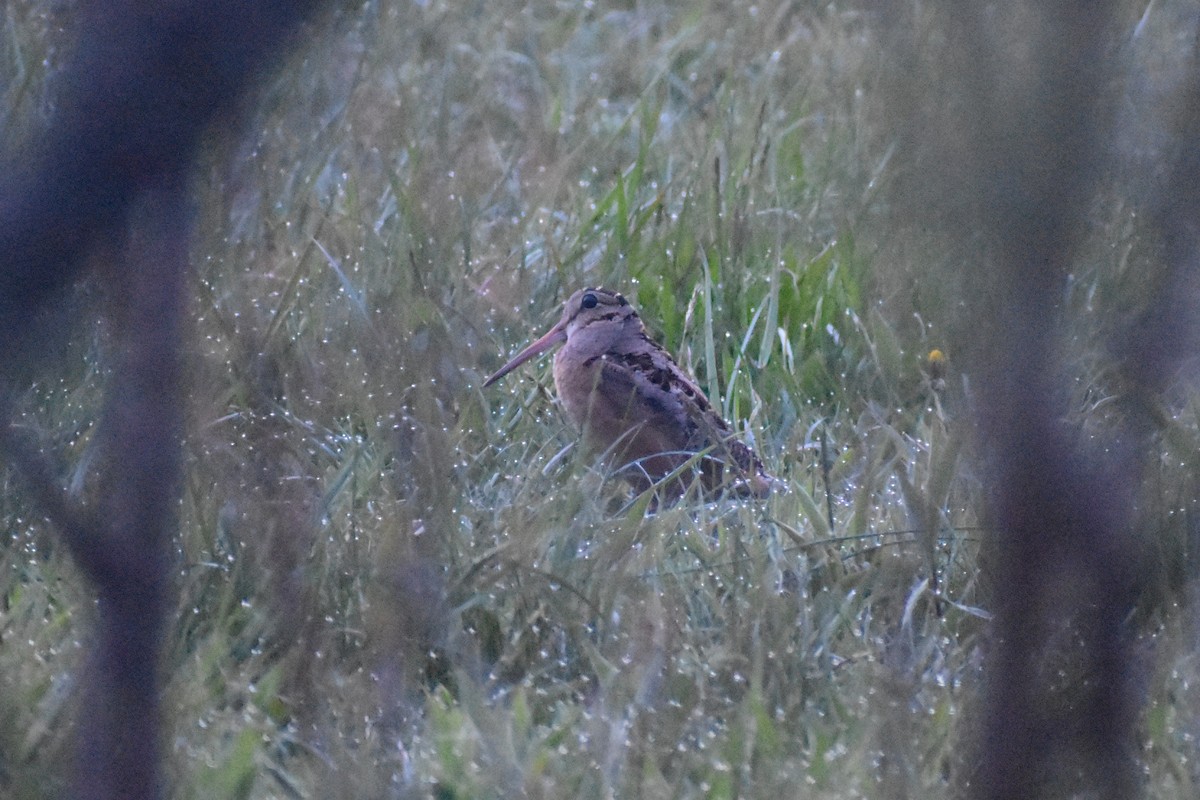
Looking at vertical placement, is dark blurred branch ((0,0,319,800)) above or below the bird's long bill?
above

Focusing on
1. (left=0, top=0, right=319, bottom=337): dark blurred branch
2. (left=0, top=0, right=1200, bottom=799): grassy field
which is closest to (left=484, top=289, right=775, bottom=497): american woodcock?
(left=0, top=0, right=1200, bottom=799): grassy field

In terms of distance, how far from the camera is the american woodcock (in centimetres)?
443

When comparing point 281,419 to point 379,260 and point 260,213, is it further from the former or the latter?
point 260,213

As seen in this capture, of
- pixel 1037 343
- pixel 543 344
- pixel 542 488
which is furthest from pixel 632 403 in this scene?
pixel 1037 343

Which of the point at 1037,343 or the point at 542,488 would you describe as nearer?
the point at 1037,343

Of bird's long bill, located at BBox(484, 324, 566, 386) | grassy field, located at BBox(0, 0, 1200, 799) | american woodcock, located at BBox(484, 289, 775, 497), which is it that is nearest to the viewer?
A: grassy field, located at BBox(0, 0, 1200, 799)

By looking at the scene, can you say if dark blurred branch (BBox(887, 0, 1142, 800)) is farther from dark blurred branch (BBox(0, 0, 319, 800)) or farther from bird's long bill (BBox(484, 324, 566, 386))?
bird's long bill (BBox(484, 324, 566, 386))

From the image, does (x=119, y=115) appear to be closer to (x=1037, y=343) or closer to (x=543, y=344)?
(x=1037, y=343)

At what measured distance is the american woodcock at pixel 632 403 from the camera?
443 centimetres

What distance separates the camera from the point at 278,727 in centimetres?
301

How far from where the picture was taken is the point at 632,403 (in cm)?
455

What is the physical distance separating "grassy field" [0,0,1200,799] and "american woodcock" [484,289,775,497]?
0.13m

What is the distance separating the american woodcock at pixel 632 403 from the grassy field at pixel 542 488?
5.3 inches

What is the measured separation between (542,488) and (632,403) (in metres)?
0.63
